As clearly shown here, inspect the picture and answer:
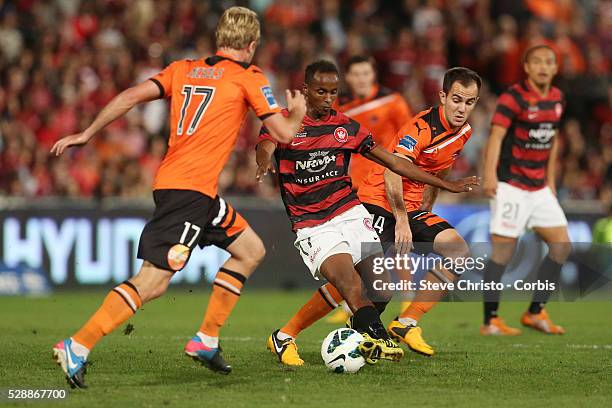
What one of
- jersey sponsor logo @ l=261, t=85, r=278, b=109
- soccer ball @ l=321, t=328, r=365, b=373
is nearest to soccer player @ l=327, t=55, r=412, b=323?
soccer ball @ l=321, t=328, r=365, b=373

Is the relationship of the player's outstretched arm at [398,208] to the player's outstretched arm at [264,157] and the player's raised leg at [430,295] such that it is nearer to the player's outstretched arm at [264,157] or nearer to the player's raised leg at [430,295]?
the player's raised leg at [430,295]

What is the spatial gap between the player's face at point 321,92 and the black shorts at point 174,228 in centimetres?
124

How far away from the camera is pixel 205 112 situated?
23.6ft

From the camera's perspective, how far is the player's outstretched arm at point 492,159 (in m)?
10.4

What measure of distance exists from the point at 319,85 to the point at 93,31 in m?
11.4

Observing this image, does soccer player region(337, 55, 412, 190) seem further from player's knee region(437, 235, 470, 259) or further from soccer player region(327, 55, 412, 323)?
player's knee region(437, 235, 470, 259)

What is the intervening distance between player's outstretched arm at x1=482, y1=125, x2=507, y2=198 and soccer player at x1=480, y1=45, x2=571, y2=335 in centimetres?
7

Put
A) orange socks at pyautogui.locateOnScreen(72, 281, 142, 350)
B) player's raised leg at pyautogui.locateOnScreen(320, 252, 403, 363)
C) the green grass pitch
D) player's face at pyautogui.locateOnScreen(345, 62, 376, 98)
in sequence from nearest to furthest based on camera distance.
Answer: the green grass pitch, orange socks at pyautogui.locateOnScreen(72, 281, 142, 350), player's raised leg at pyautogui.locateOnScreen(320, 252, 403, 363), player's face at pyautogui.locateOnScreen(345, 62, 376, 98)

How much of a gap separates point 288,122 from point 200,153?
615mm

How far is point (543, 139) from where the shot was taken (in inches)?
431

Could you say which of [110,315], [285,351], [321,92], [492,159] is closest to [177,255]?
[110,315]

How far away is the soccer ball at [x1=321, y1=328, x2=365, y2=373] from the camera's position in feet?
25.0

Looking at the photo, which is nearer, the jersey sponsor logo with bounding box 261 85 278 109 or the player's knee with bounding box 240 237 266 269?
the jersey sponsor logo with bounding box 261 85 278 109

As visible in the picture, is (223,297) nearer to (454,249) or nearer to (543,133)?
(454,249)
